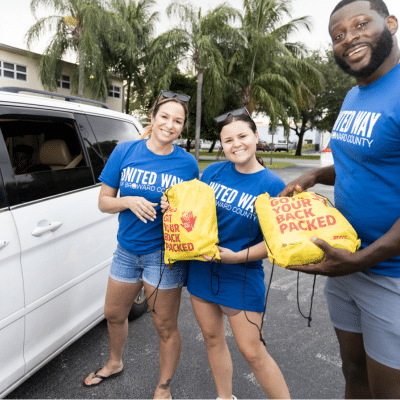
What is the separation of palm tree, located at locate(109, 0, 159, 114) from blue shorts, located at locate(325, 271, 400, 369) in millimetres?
24842

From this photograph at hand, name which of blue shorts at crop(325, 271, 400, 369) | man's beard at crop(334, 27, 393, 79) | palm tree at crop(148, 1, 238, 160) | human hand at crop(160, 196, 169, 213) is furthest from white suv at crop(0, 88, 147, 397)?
palm tree at crop(148, 1, 238, 160)

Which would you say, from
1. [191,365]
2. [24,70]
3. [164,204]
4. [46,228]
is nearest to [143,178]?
[164,204]

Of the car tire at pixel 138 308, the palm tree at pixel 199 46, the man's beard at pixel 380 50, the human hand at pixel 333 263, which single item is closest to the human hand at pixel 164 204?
the human hand at pixel 333 263

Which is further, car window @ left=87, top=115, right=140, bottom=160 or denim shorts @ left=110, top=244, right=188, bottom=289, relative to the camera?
car window @ left=87, top=115, right=140, bottom=160

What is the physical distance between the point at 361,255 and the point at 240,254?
1.89 ft

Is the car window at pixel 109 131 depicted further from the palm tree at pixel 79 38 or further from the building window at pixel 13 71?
the building window at pixel 13 71

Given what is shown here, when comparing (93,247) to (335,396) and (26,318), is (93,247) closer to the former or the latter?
(26,318)

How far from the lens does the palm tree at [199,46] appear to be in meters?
19.4

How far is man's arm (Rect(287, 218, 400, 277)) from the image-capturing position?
4.11 ft

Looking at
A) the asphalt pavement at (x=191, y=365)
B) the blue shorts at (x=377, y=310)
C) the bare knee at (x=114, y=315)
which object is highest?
the blue shorts at (x=377, y=310)

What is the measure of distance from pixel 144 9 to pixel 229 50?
9.22 metres

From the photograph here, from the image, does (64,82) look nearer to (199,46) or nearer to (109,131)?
(199,46)

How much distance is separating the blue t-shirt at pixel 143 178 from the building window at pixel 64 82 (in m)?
24.0

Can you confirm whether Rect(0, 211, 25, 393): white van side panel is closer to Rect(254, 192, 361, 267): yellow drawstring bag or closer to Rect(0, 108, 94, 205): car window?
Rect(0, 108, 94, 205): car window
